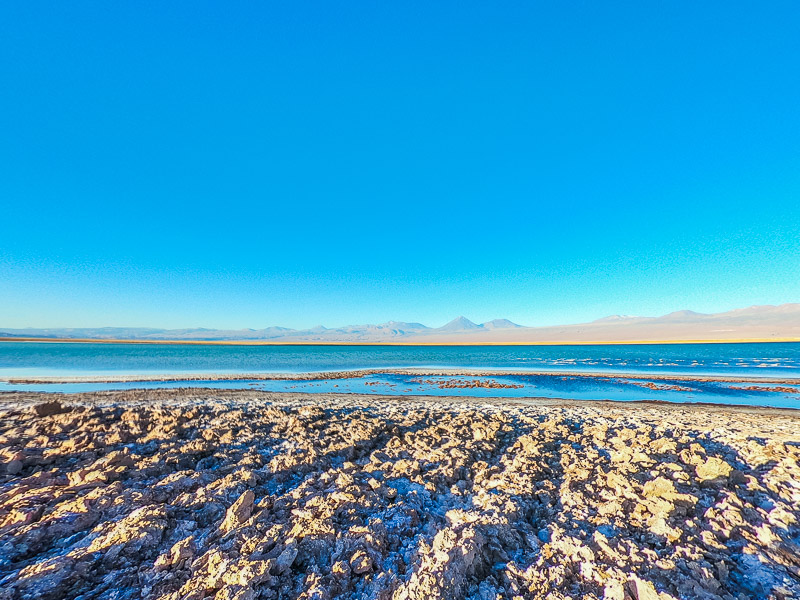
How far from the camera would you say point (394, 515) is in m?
5.05

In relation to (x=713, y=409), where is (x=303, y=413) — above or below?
above

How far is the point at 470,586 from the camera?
3.69 meters

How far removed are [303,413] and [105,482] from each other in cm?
526

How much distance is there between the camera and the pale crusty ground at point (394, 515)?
11.9ft

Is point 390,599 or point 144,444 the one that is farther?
point 144,444

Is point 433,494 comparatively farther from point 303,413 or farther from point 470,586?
point 303,413

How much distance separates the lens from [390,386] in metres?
24.9

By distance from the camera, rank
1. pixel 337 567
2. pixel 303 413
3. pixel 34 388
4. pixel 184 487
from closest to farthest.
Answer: pixel 337 567 < pixel 184 487 < pixel 303 413 < pixel 34 388

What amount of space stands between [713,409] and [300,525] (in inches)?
779

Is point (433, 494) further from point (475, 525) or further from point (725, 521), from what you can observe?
point (725, 521)

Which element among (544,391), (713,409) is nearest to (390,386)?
(544,391)

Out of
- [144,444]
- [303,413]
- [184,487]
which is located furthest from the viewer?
[303,413]

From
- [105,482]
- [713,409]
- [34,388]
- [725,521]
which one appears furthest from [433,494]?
[34,388]

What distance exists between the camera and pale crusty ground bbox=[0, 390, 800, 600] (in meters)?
3.63
